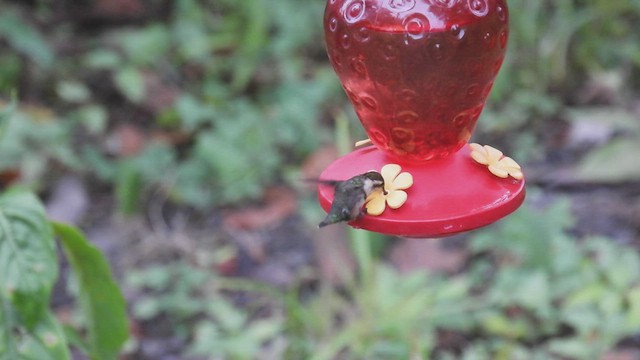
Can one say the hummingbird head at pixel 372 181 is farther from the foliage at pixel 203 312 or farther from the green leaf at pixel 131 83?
the green leaf at pixel 131 83

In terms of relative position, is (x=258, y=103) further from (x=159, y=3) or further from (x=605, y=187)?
(x=605, y=187)

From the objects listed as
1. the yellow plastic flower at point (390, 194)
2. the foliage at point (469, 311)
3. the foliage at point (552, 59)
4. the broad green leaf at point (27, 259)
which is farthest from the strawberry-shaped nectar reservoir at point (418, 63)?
the foliage at point (552, 59)

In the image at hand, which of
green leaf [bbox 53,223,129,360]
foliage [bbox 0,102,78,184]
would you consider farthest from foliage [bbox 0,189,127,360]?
foliage [bbox 0,102,78,184]

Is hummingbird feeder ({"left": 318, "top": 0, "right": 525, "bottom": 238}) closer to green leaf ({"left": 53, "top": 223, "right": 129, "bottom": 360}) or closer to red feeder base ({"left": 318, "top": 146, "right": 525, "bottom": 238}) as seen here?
red feeder base ({"left": 318, "top": 146, "right": 525, "bottom": 238})

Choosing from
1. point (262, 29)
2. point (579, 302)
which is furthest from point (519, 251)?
point (262, 29)

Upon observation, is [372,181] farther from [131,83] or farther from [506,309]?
[131,83]

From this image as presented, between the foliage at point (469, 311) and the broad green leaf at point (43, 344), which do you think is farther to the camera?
the foliage at point (469, 311)
